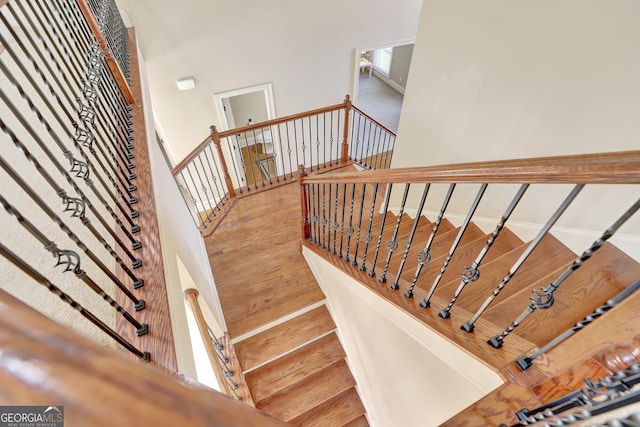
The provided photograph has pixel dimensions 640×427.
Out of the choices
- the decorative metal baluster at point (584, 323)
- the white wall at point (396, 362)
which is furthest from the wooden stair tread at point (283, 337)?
the decorative metal baluster at point (584, 323)

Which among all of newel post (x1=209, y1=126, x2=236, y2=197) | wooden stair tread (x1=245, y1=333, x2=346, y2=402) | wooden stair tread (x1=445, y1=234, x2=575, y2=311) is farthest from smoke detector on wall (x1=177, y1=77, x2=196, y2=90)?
wooden stair tread (x1=445, y1=234, x2=575, y2=311)

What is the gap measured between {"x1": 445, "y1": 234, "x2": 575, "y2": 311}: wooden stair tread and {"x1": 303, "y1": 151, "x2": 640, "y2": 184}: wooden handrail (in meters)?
0.81

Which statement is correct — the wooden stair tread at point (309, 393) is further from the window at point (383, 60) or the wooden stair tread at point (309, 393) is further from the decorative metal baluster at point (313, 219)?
the window at point (383, 60)

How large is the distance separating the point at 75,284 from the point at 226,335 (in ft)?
5.24

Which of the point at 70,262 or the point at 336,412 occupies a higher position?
the point at 70,262

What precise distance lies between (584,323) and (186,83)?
463 cm

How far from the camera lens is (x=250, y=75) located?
14.6 ft

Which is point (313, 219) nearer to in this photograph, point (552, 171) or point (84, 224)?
point (84, 224)

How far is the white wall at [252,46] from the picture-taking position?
3793 millimetres

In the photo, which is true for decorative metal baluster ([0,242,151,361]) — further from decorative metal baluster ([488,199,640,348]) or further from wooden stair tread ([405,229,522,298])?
wooden stair tread ([405,229,522,298])

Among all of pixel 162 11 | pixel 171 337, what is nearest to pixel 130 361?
pixel 171 337

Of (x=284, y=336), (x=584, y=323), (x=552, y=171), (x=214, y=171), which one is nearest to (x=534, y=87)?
(x=552, y=171)

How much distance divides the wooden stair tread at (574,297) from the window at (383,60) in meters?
9.43

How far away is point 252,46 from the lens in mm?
4254
